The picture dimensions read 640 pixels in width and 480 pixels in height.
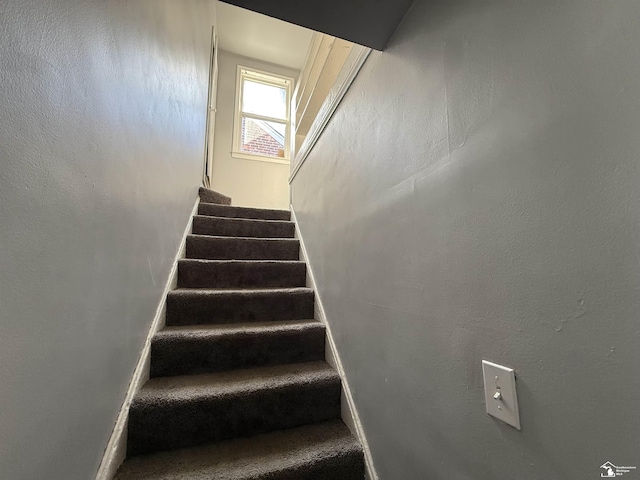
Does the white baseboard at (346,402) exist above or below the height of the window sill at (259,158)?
below

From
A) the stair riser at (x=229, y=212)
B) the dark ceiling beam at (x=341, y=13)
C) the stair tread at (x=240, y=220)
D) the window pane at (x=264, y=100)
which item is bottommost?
the stair tread at (x=240, y=220)

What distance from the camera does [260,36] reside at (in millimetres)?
3705

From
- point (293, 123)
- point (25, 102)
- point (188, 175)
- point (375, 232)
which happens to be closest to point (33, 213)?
point (25, 102)

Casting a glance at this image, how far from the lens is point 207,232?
2.14 m

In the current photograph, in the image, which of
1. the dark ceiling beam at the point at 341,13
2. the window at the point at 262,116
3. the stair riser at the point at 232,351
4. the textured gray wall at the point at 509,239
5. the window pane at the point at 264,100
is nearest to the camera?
the textured gray wall at the point at 509,239

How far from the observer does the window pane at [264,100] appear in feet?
13.6

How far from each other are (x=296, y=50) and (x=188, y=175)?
310cm

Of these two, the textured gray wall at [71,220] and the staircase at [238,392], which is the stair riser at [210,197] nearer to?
the staircase at [238,392]

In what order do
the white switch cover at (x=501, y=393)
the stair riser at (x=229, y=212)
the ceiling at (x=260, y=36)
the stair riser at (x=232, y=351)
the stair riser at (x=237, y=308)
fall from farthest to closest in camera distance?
the ceiling at (x=260, y=36)
the stair riser at (x=229, y=212)
the stair riser at (x=237, y=308)
the stair riser at (x=232, y=351)
the white switch cover at (x=501, y=393)

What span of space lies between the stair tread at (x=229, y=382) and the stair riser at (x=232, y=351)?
33mm

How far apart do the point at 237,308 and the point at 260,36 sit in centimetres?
392

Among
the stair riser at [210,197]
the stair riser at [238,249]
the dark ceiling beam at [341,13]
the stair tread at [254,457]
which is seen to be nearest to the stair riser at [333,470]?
the stair tread at [254,457]

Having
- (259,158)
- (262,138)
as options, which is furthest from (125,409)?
(262,138)

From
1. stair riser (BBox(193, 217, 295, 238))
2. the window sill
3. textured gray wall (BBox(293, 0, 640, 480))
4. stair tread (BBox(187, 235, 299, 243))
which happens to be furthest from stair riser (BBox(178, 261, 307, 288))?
the window sill
